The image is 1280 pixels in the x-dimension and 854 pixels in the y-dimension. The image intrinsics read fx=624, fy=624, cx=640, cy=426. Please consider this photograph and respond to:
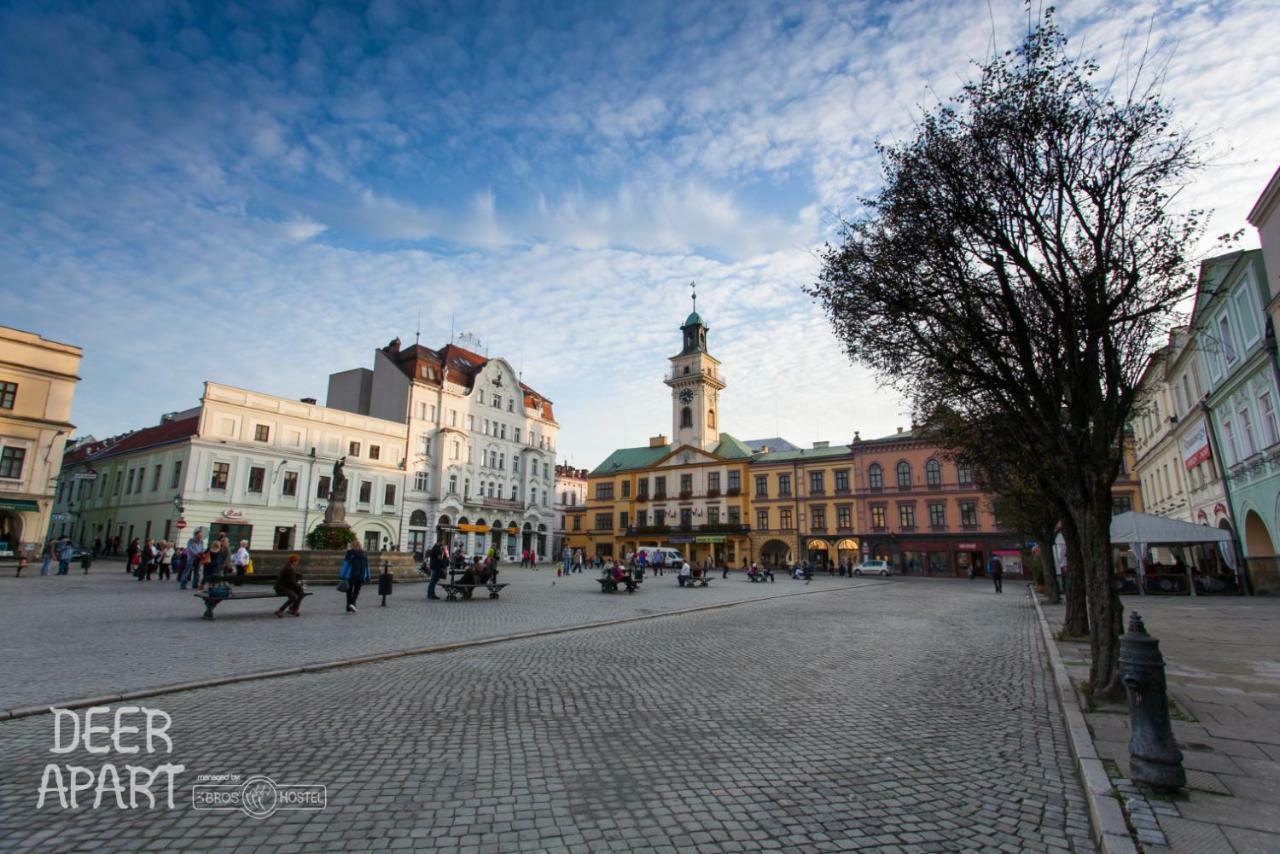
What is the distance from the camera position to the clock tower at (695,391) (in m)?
71.3

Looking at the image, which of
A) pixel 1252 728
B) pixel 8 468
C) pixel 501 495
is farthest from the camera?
pixel 501 495

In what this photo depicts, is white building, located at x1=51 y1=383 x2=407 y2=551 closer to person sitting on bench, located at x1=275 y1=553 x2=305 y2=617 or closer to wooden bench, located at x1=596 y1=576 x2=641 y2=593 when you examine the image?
wooden bench, located at x1=596 y1=576 x2=641 y2=593

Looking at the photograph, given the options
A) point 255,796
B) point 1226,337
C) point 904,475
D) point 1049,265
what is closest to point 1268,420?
point 1226,337

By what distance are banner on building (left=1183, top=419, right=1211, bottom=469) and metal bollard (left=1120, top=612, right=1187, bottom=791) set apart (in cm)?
3245

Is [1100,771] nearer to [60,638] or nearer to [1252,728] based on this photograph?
[1252,728]

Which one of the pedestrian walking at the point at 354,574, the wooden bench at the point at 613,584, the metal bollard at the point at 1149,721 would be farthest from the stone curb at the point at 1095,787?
the wooden bench at the point at 613,584

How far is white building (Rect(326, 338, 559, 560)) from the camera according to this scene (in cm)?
5422

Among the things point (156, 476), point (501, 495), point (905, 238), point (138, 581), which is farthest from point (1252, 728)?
point (501, 495)

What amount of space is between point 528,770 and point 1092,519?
738 centimetres

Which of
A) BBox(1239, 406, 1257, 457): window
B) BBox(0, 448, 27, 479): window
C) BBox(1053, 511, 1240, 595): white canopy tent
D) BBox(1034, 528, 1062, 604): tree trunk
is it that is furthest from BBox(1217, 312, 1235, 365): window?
BBox(0, 448, 27, 479): window

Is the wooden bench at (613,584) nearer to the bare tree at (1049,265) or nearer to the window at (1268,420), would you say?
the bare tree at (1049,265)

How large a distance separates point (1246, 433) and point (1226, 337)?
12.7 ft

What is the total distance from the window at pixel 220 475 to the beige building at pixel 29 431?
26.1 ft

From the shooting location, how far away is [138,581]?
2386 centimetres
